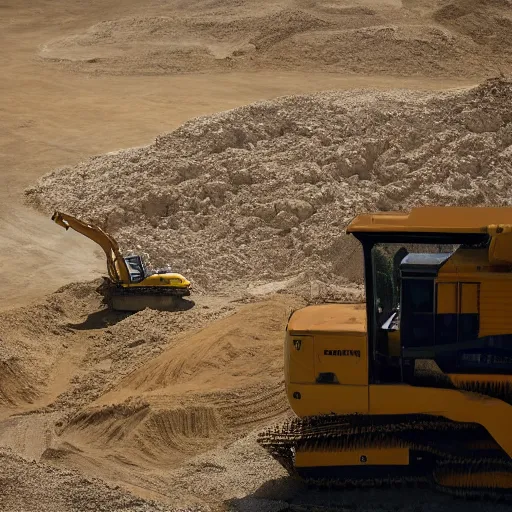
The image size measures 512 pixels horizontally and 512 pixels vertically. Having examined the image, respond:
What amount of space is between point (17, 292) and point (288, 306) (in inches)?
215

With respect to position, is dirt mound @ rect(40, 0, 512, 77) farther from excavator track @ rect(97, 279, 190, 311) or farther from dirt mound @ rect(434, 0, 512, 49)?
excavator track @ rect(97, 279, 190, 311)

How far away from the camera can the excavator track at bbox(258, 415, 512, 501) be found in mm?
10070

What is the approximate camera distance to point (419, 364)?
9.98 m

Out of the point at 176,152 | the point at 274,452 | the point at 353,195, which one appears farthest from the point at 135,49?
the point at 274,452

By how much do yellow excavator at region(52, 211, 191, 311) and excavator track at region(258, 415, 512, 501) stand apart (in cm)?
842

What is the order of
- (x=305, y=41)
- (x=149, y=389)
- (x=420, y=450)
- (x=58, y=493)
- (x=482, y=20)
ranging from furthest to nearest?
(x=482, y=20) < (x=305, y=41) < (x=149, y=389) < (x=58, y=493) < (x=420, y=450)

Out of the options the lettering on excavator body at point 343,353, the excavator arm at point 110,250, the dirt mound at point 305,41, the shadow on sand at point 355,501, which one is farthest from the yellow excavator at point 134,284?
the dirt mound at point 305,41

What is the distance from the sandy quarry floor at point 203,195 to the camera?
12234 millimetres

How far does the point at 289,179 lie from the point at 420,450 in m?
12.1

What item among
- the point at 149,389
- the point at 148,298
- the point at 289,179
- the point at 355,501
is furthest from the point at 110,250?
the point at 355,501

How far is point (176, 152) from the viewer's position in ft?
75.8

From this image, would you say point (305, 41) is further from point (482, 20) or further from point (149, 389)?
point (149, 389)

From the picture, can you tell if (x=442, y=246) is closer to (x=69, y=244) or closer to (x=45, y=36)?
(x=69, y=244)

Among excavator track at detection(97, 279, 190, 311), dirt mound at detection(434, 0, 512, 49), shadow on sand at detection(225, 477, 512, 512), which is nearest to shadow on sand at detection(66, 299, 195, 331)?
excavator track at detection(97, 279, 190, 311)
